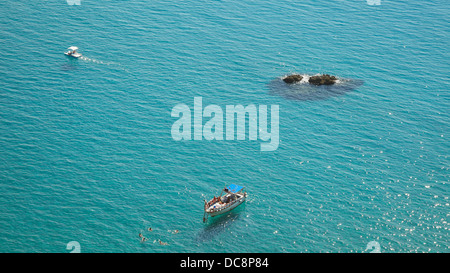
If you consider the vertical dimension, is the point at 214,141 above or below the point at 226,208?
above

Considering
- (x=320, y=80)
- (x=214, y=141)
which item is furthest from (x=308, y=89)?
(x=214, y=141)

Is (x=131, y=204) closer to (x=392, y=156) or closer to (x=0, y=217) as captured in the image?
(x=0, y=217)

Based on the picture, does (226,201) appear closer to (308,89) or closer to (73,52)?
(308,89)

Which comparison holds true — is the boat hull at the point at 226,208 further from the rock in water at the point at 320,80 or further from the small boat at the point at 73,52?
the small boat at the point at 73,52

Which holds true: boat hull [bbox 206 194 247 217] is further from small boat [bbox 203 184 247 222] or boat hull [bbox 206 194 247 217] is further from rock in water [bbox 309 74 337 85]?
rock in water [bbox 309 74 337 85]

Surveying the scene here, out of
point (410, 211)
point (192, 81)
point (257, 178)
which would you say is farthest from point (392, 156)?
point (192, 81)

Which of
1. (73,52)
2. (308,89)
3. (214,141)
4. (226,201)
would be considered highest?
(73,52)
